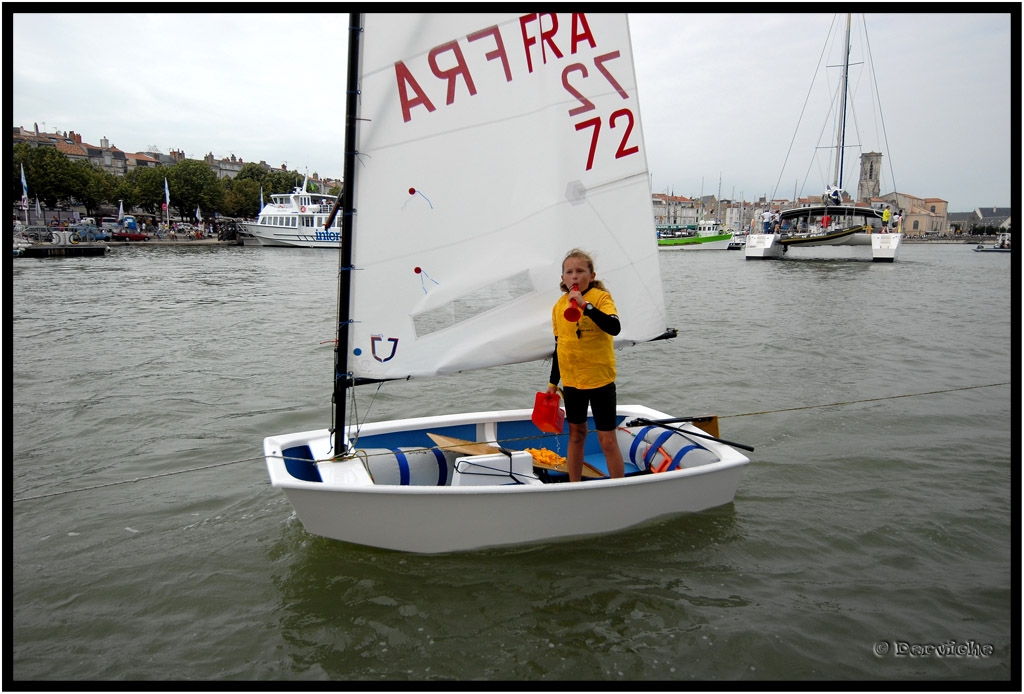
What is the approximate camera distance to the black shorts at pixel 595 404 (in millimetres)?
3479

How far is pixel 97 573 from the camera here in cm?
354

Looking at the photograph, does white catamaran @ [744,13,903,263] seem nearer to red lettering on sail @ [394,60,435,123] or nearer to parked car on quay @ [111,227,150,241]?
red lettering on sail @ [394,60,435,123]

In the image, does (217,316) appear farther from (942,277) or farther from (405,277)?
(942,277)

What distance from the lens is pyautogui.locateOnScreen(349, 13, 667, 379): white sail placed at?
319 cm

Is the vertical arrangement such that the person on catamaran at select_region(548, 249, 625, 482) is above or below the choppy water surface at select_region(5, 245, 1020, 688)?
above

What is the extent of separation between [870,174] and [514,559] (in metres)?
94.2

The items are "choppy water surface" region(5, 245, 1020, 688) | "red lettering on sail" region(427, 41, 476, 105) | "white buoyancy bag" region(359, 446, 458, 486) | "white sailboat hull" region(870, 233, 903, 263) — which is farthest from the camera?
"white sailboat hull" region(870, 233, 903, 263)

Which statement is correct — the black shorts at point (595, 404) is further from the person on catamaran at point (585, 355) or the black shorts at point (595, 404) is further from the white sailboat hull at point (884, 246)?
the white sailboat hull at point (884, 246)

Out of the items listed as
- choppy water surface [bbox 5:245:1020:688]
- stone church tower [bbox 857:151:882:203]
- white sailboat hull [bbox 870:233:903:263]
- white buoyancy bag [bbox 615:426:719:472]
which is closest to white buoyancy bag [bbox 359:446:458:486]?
choppy water surface [bbox 5:245:1020:688]

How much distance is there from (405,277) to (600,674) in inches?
86.1

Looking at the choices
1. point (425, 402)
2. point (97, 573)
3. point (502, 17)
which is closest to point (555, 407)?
point (502, 17)

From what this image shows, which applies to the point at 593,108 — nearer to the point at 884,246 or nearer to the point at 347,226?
the point at 347,226

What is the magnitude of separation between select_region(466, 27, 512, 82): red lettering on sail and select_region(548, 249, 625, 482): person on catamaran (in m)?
1.05

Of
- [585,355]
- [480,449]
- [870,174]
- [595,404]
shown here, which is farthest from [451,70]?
[870,174]
